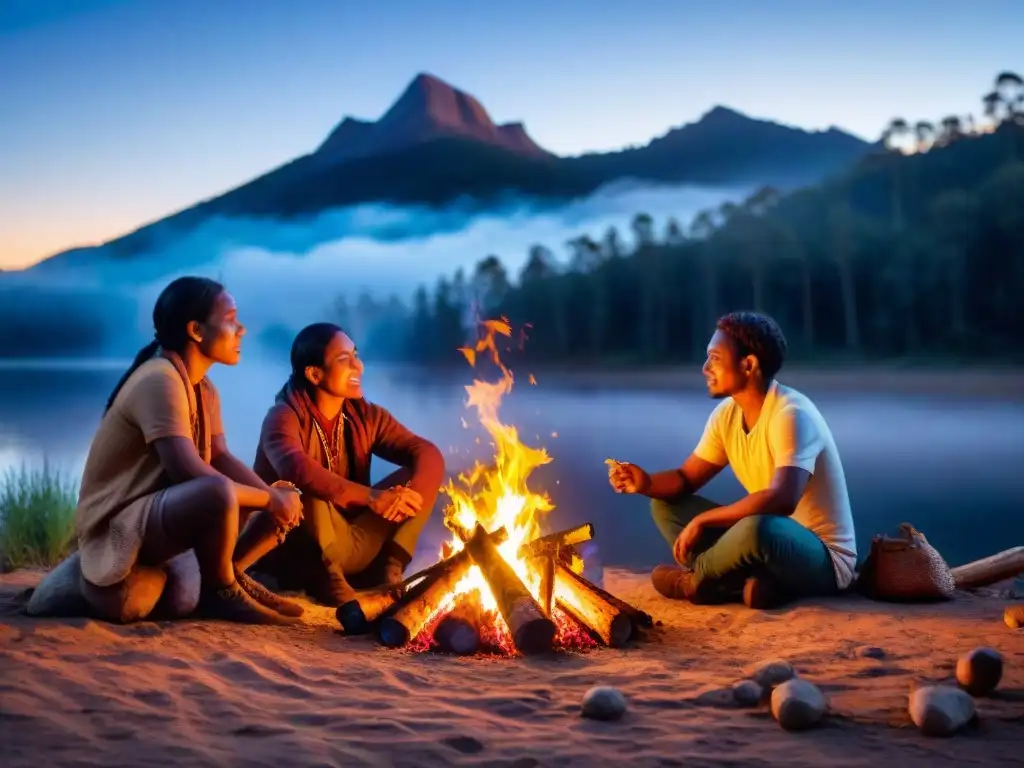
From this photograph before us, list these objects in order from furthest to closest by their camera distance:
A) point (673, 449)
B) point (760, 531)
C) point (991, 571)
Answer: point (673, 449) → point (991, 571) → point (760, 531)

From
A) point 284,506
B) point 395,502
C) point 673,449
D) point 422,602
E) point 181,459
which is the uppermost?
point 181,459

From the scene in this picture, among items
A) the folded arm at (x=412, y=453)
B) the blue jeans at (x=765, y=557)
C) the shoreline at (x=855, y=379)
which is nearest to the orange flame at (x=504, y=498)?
the folded arm at (x=412, y=453)

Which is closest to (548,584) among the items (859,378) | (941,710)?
(941,710)

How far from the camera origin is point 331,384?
224 inches

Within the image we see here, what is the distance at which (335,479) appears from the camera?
5441mm

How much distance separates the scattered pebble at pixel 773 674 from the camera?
12.2 feet

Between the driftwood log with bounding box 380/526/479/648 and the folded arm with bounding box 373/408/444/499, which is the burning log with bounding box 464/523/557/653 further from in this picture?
the folded arm with bounding box 373/408/444/499

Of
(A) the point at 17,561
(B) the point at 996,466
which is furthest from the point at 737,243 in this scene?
(A) the point at 17,561

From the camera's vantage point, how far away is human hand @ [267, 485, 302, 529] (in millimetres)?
4660

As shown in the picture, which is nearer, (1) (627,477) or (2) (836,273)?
(1) (627,477)

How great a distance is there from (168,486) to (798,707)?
2.68 meters

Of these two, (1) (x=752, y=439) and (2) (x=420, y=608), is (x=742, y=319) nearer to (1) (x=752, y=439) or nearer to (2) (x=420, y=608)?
(1) (x=752, y=439)

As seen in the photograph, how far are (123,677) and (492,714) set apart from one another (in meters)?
1.27

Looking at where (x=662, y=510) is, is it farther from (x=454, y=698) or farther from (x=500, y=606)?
(x=454, y=698)
